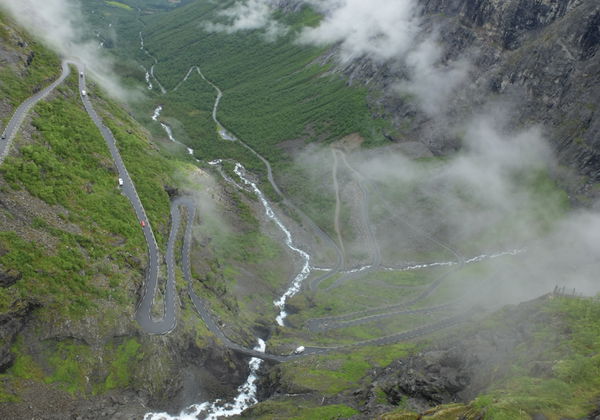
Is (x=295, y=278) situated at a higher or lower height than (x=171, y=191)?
lower

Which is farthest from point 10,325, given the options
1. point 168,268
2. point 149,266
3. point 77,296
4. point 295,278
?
point 295,278

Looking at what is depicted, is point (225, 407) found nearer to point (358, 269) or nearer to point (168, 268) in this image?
point (168, 268)

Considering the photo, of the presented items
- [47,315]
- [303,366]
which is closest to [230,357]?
[303,366]

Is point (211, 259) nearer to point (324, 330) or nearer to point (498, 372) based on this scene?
point (324, 330)

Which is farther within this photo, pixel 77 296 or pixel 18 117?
pixel 18 117

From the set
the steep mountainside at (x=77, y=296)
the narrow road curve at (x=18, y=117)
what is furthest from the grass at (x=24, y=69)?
the narrow road curve at (x=18, y=117)

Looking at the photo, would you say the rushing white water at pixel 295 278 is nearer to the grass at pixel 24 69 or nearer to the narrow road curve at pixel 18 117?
the narrow road curve at pixel 18 117
